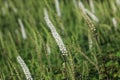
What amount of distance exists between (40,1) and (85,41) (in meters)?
2.43

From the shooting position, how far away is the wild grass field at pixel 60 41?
155 inches

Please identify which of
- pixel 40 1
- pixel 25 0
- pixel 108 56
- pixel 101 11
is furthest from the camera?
pixel 25 0

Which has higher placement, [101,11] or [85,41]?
[101,11]

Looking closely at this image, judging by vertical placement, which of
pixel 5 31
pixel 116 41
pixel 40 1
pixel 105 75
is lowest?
pixel 105 75

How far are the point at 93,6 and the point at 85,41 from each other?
1210mm

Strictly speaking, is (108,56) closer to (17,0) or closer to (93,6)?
(93,6)

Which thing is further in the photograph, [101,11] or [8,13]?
[8,13]

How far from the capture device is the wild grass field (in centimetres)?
395

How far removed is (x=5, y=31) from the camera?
25.2ft

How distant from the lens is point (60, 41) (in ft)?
11.3

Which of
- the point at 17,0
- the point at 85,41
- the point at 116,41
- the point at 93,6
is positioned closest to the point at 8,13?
the point at 17,0

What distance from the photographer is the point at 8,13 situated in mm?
8391

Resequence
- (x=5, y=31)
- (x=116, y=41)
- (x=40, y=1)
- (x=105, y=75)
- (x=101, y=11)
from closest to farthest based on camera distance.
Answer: (x=105, y=75) < (x=116, y=41) < (x=101, y=11) < (x=5, y=31) < (x=40, y=1)

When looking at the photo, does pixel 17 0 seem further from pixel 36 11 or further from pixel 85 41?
pixel 85 41
